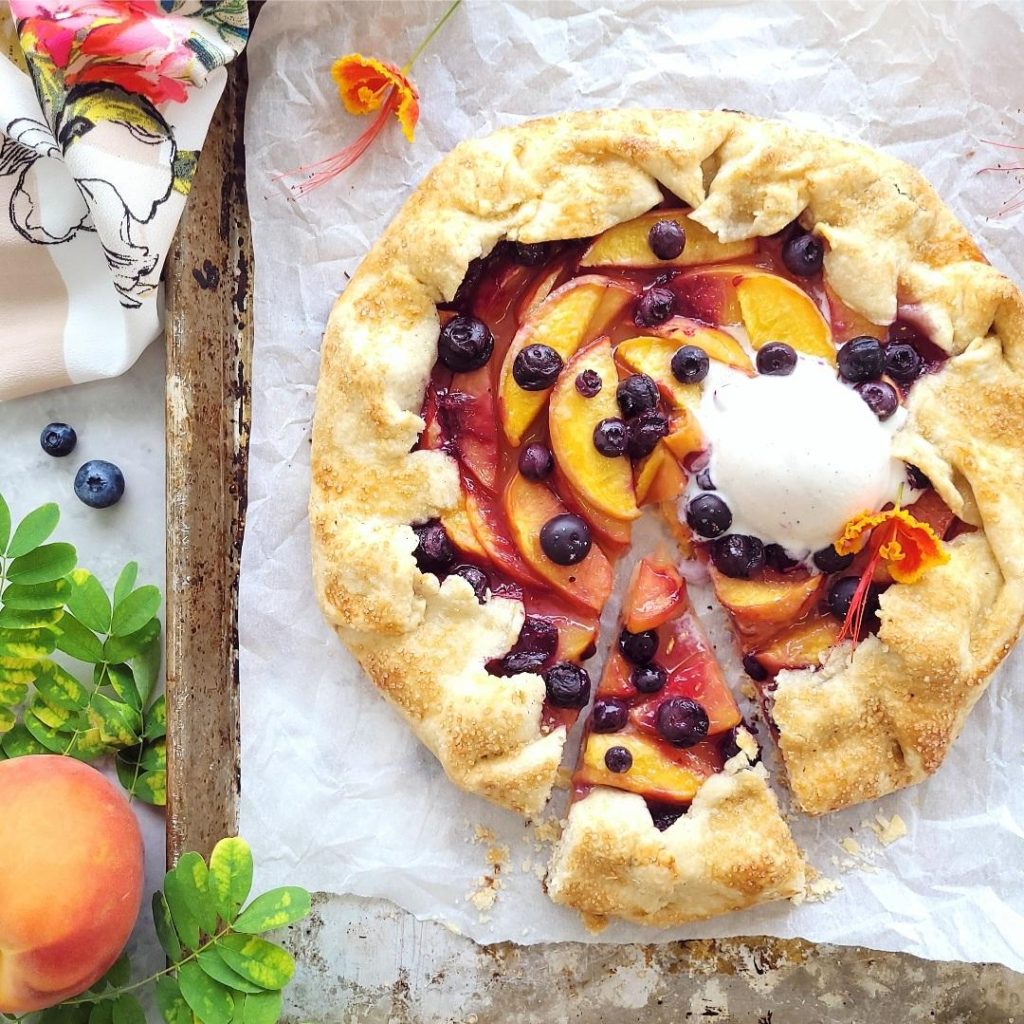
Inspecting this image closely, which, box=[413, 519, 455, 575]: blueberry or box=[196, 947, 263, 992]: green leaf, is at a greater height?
box=[413, 519, 455, 575]: blueberry

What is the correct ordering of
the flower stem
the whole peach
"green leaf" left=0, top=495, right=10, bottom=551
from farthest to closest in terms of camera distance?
the flower stem < "green leaf" left=0, top=495, right=10, bottom=551 < the whole peach

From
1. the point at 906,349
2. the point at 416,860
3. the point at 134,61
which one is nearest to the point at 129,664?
the point at 416,860

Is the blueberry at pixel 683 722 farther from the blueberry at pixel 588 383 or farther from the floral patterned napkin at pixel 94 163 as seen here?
the floral patterned napkin at pixel 94 163

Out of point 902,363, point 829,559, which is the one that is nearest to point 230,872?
point 829,559

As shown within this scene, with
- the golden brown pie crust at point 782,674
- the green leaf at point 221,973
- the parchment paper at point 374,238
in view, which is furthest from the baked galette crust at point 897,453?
the green leaf at point 221,973

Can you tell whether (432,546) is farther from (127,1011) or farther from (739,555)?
(127,1011)

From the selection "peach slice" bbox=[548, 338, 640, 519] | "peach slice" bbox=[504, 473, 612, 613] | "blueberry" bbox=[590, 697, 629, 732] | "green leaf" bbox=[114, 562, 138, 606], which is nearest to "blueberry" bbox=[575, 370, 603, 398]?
"peach slice" bbox=[548, 338, 640, 519]

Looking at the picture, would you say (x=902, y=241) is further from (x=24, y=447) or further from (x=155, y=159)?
(x=24, y=447)

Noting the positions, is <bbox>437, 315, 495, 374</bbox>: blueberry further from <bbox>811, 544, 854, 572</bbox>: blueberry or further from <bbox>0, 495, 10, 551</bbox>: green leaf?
<bbox>0, 495, 10, 551</bbox>: green leaf
